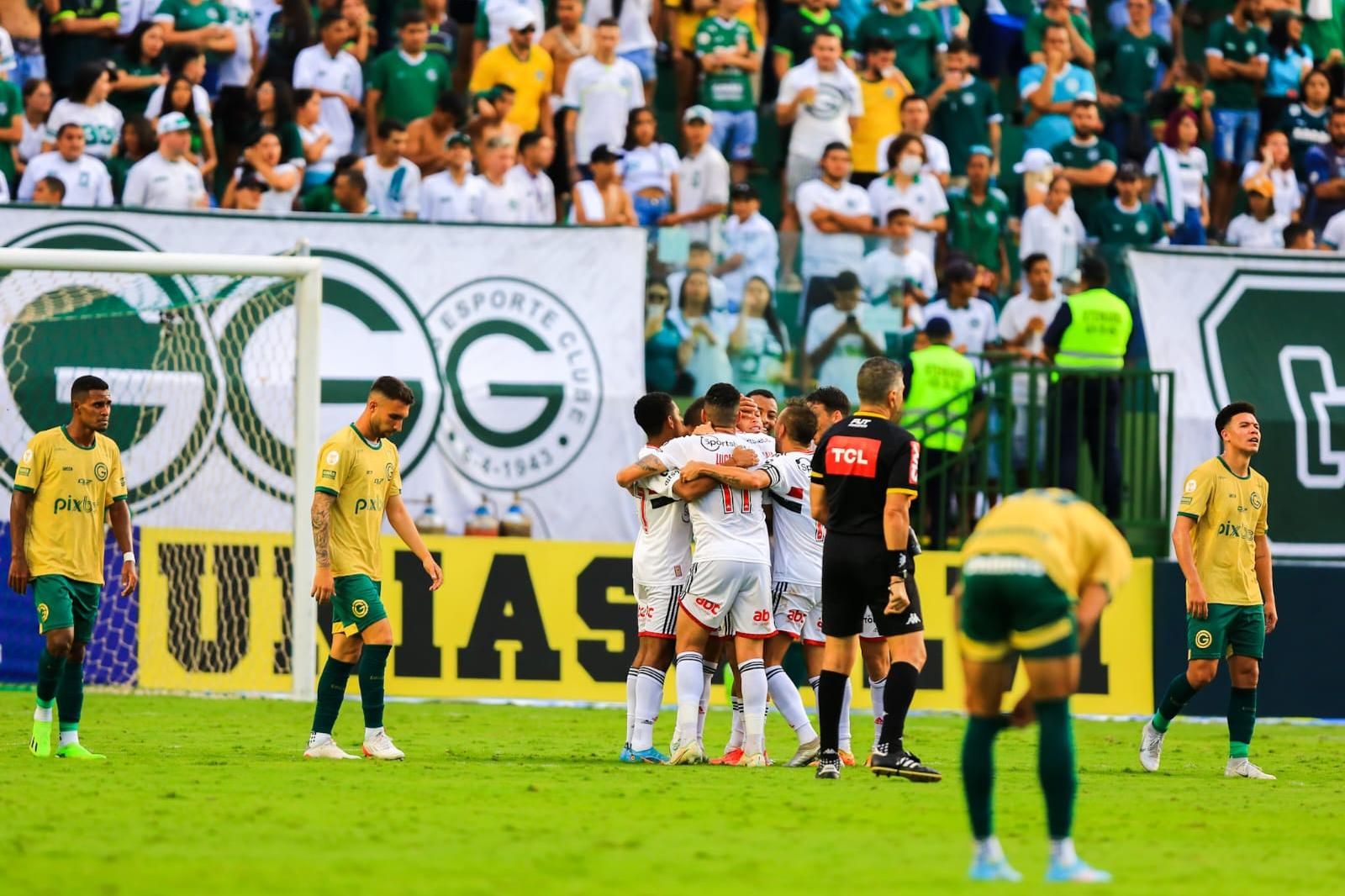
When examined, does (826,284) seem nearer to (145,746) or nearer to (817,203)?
(817,203)

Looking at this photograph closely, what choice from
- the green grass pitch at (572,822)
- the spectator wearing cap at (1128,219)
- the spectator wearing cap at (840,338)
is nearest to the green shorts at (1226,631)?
the green grass pitch at (572,822)

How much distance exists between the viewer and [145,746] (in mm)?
13062

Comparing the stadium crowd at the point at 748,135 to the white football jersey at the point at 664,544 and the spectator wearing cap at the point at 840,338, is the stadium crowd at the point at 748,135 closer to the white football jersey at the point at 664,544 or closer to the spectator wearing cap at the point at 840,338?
the spectator wearing cap at the point at 840,338

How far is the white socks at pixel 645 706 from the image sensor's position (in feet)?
41.4

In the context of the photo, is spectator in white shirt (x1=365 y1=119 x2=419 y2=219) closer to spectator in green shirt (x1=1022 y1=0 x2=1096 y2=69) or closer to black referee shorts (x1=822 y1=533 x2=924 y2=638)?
spectator in green shirt (x1=1022 y1=0 x2=1096 y2=69)

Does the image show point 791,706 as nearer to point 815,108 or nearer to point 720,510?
point 720,510

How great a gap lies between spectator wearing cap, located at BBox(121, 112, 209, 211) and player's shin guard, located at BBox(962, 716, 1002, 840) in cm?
1307

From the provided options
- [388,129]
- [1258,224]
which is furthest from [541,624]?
[1258,224]

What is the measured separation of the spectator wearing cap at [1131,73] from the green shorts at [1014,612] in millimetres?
16774

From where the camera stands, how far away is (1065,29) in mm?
23266

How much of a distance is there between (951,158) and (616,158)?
4183mm

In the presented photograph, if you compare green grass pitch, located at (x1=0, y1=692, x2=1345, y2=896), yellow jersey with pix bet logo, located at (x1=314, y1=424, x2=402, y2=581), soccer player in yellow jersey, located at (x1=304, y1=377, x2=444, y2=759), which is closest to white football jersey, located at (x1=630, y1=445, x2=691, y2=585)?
green grass pitch, located at (x1=0, y1=692, x2=1345, y2=896)

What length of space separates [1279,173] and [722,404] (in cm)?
1237

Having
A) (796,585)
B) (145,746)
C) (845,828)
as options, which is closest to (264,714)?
(145,746)
